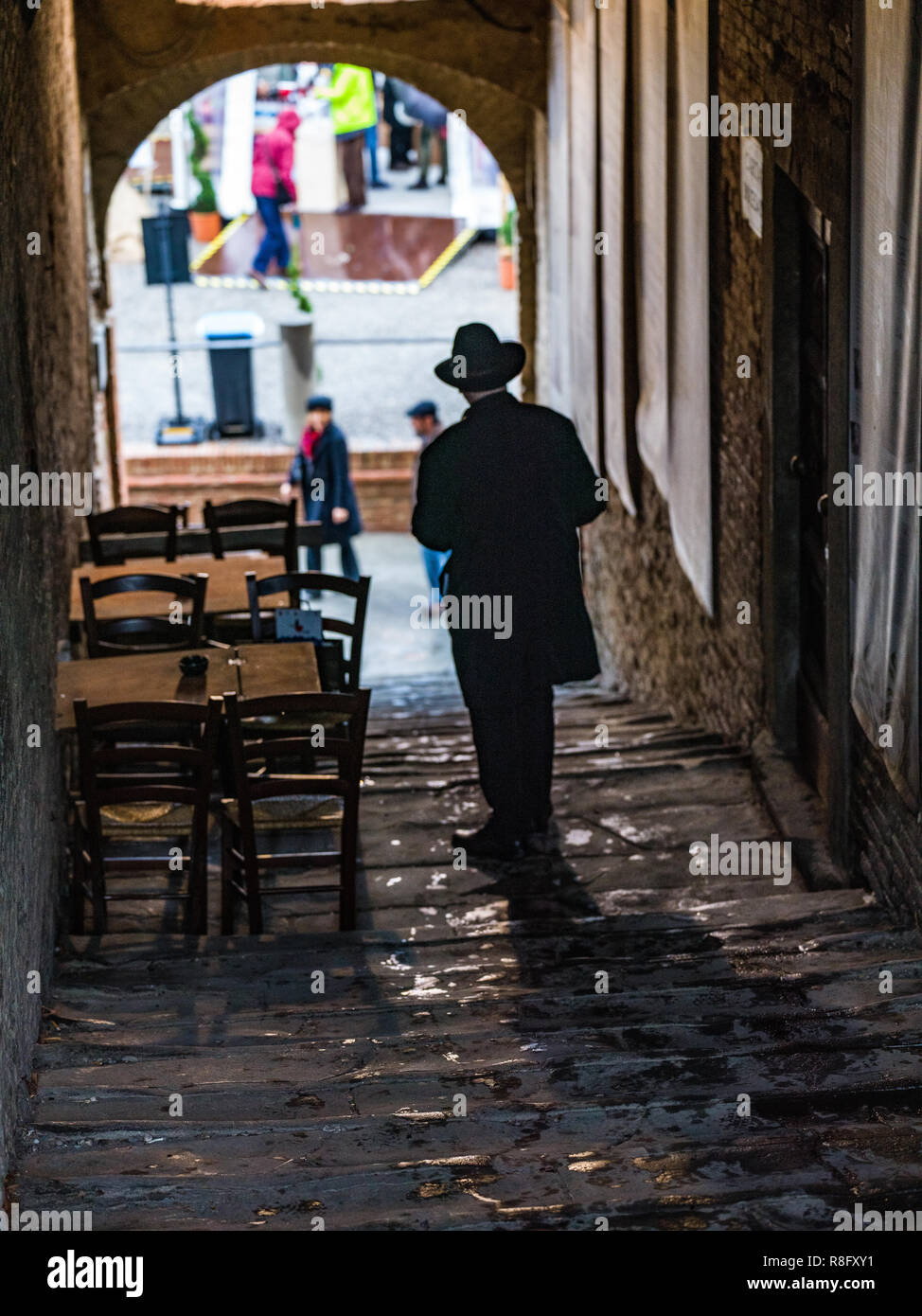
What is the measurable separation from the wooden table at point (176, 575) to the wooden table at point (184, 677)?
0.64m

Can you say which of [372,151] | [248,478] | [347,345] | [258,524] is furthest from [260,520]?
[372,151]

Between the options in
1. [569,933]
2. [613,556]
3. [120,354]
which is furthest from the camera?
[120,354]

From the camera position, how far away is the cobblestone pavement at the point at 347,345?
15.9m

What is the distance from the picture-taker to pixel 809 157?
4977 millimetres

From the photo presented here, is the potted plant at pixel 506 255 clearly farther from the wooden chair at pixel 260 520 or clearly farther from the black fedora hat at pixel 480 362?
the black fedora hat at pixel 480 362

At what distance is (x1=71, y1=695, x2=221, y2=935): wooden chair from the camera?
499 centimetres

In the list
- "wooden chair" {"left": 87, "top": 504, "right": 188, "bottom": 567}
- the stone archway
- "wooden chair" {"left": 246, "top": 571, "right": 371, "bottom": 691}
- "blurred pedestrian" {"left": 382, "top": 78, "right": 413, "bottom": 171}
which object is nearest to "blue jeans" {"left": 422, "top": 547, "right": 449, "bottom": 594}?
"wooden chair" {"left": 87, "top": 504, "right": 188, "bottom": 567}

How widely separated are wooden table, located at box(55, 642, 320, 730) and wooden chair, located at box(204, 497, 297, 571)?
1.89 metres

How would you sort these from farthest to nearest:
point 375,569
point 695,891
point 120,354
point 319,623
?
point 120,354
point 375,569
point 319,623
point 695,891

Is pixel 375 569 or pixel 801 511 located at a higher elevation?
pixel 801 511

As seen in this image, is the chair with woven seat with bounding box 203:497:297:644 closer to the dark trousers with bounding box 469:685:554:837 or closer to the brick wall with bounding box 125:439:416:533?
the dark trousers with bounding box 469:685:554:837

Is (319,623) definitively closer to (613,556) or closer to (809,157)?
(809,157)
